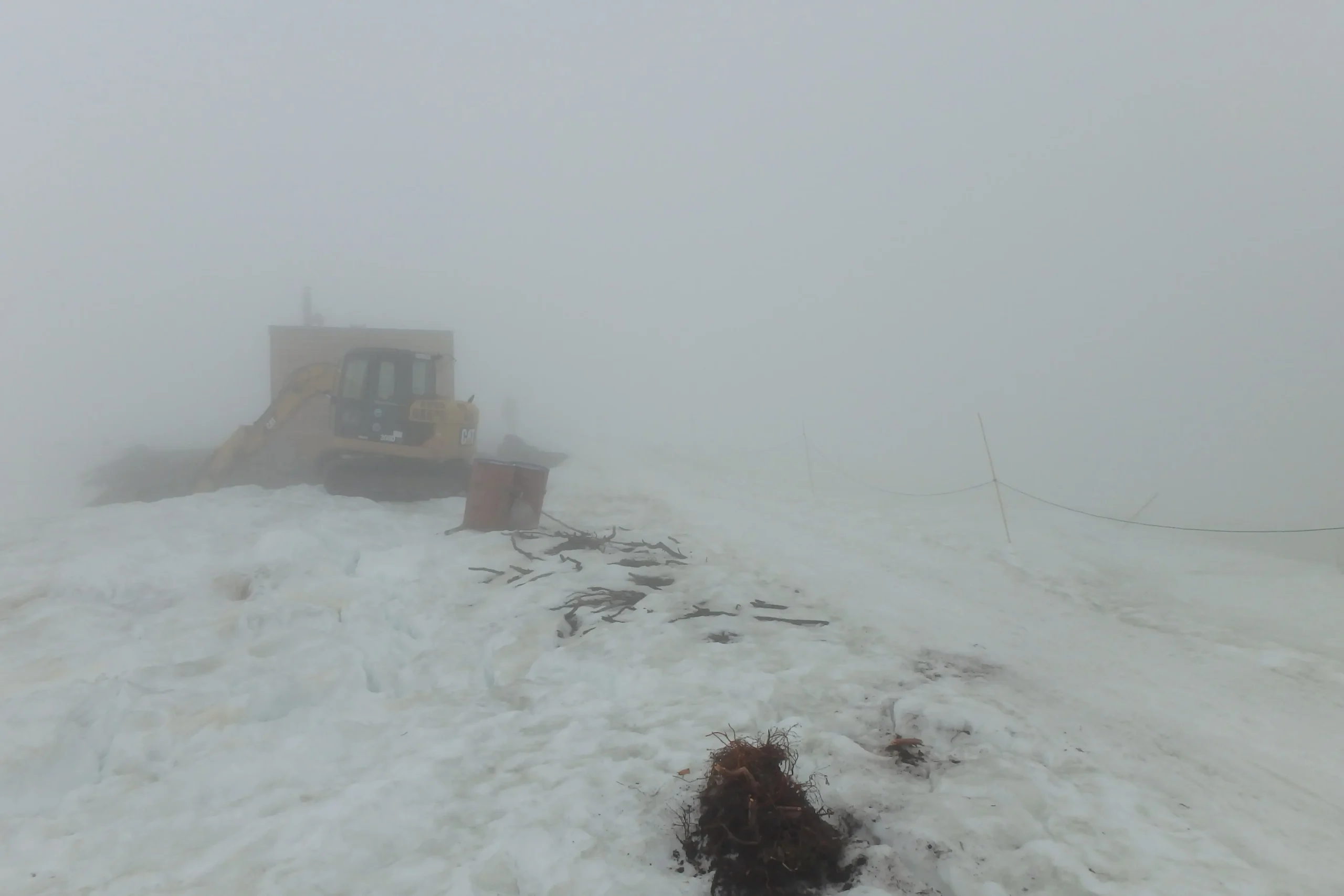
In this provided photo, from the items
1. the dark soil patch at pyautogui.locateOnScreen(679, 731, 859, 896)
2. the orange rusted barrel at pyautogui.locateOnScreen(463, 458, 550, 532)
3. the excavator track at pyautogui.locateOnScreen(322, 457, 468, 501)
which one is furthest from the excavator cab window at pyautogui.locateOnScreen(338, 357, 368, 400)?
the dark soil patch at pyautogui.locateOnScreen(679, 731, 859, 896)

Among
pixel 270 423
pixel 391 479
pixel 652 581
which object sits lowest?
pixel 391 479

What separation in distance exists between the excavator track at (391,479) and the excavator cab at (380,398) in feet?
1.50

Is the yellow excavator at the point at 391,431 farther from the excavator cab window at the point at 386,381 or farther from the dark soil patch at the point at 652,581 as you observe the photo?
the dark soil patch at the point at 652,581

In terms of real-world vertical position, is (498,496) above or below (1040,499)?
above

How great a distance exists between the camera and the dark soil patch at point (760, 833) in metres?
3.27

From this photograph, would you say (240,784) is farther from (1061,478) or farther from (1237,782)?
(1061,478)

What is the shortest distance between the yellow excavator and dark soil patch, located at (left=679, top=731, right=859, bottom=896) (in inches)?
426

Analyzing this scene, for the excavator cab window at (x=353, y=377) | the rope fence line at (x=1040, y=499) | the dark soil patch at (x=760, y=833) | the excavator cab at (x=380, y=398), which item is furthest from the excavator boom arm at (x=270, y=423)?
the dark soil patch at (x=760, y=833)

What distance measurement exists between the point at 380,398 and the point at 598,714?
10.2 metres

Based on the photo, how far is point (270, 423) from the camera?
14.2 meters

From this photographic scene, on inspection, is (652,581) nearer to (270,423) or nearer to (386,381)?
(386,381)

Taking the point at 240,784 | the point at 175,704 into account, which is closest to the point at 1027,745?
the point at 240,784

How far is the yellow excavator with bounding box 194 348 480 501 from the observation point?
1340 cm

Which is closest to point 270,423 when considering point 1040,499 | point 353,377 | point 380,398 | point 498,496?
point 353,377
